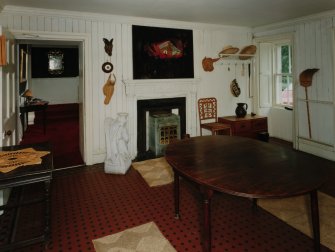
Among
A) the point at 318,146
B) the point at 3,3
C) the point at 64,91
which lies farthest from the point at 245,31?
the point at 64,91

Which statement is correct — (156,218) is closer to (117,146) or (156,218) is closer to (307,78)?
(117,146)

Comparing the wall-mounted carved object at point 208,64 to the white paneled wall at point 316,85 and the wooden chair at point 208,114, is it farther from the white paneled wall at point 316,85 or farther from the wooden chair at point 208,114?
the white paneled wall at point 316,85

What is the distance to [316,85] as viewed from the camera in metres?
4.73

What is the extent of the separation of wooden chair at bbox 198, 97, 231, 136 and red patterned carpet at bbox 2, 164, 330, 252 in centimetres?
189

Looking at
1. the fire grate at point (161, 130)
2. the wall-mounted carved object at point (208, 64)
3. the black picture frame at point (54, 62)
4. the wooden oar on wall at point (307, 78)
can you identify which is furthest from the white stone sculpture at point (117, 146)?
the black picture frame at point (54, 62)

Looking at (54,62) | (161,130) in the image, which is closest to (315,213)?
(161,130)

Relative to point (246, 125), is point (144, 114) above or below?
above

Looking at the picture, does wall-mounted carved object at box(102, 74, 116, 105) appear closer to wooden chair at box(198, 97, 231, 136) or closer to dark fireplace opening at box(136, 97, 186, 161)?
dark fireplace opening at box(136, 97, 186, 161)

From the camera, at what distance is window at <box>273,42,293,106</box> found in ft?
19.2

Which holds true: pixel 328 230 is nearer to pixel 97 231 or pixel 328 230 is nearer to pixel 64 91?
pixel 97 231

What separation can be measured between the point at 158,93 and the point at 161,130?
28.3 inches

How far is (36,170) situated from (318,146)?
4.68 meters

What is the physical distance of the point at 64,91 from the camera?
988cm

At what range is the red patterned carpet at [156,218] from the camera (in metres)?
2.29
